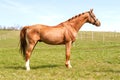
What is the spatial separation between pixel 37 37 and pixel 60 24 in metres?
1.54

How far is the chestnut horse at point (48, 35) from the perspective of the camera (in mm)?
11711

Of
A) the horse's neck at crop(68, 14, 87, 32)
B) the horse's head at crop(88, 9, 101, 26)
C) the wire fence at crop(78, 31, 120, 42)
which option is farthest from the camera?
the wire fence at crop(78, 31, 120, 42)

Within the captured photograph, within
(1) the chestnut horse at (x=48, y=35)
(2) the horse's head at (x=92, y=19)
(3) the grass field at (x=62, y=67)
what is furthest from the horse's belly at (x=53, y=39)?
(2) the horse's head at (x=92, y=19)

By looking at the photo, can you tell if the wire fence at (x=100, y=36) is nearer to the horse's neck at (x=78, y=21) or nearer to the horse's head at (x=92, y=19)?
the horse's head at (x=92, y=19)

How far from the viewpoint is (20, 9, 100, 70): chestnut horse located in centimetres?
1171

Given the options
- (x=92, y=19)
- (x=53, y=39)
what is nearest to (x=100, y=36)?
(x=92, y=19)

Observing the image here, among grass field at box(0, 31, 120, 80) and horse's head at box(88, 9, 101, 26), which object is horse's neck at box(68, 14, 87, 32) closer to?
horse's head at box(88, 9, 101, 26)

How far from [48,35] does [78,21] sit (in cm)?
199

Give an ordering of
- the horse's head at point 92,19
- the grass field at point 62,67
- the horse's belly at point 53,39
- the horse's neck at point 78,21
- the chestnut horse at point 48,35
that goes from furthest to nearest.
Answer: the horse's head at point 92,19
the horse's neck at point 78,21
the horse's belly at point 53,39
the chestnut horse at point 48,35
the grass field at point 62,67

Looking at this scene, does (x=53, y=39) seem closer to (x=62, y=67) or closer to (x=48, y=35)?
(x=48, y=35)

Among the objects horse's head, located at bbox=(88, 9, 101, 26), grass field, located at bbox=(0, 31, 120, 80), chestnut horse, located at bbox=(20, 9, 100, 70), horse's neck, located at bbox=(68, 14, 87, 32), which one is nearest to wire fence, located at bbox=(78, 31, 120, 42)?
grass field, located at bbox=(0, 31, 120, 80)

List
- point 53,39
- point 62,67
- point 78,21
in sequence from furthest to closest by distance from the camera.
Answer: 1. point 78,21
2. point 62,67
3. point 53,39

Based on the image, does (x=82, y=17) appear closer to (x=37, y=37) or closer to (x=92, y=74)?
(x=37, y=37)

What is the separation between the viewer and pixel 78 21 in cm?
1291
